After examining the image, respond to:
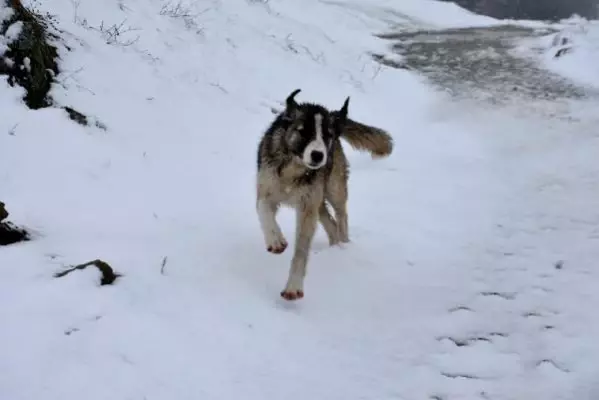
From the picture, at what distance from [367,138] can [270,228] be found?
1766mm

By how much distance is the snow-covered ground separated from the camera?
3773 millimetres

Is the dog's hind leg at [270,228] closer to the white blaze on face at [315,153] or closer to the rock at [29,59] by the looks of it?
the white blaze on face at [315,153]

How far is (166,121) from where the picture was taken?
806 cm

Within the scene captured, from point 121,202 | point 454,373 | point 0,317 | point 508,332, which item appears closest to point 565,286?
point 508,332

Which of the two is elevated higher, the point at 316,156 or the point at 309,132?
the point at 309,132

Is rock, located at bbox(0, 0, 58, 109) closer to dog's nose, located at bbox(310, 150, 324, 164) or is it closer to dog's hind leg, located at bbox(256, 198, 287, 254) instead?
dog's hind leg, located at bbox(256, 198, 287, 254)

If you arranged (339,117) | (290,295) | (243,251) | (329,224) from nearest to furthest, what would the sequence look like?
(290,295)
(339,117)
(243,251)
(329,224)

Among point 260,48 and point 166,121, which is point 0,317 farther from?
point 260,48

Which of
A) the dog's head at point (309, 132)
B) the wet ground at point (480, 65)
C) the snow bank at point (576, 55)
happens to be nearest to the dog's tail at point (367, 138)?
the dog's head at point (309, 132)

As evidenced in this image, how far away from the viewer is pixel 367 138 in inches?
255

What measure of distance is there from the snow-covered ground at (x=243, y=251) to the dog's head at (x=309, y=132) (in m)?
1.01

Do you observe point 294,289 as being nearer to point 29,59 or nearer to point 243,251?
point 243,251

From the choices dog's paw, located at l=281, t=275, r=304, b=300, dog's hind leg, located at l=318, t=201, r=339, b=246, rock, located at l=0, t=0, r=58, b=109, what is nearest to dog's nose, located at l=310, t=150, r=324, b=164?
dog's paw, located at l=281, t=275, r=304, b=300

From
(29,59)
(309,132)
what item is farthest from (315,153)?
(29,59)
